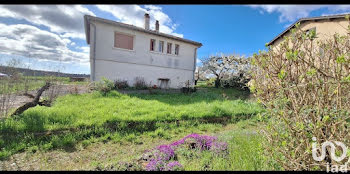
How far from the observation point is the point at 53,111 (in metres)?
4.49

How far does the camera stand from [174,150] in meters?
2.78

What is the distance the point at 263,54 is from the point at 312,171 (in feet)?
5.68

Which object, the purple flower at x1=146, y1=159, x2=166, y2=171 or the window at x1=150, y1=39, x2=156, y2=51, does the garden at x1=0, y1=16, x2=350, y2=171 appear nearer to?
the purple flower at x1=146, y1=159, x2=166, y2=171

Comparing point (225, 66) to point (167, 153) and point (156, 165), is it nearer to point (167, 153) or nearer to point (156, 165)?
point (167, 153)

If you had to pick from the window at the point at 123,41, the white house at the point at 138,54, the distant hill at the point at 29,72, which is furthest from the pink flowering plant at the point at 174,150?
the window at the point at 123,41

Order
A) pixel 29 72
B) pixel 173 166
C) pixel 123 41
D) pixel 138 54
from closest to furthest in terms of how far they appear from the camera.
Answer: pixel 173 166 < pixel 29 72 < pixel 123 41 < pixel 138 54

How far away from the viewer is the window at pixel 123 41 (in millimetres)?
10530

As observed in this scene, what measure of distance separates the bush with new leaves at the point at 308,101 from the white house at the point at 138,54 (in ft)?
34.3

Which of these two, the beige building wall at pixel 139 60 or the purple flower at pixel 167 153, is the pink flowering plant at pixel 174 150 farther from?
the beige building wall at pixel 139 60

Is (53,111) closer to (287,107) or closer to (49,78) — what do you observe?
(49,78)

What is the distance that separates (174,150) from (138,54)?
1004cm

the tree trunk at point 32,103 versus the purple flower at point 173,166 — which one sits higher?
the tree trunk at point 32,103

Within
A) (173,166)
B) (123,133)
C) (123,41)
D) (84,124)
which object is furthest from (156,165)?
(123,41)

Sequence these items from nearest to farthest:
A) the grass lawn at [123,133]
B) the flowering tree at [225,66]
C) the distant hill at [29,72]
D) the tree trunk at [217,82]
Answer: the grass lawn at [123,133] → the distant hill at [29,72] → the flowering tree at [225,66] → the tree trunk at [217,82]
